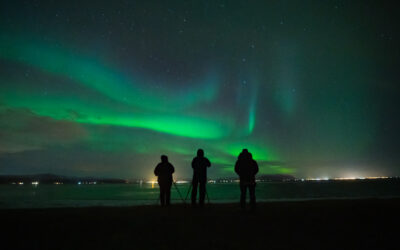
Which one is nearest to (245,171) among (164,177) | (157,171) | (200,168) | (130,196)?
(200,168)

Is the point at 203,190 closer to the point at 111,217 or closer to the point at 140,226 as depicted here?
the point at 111,217

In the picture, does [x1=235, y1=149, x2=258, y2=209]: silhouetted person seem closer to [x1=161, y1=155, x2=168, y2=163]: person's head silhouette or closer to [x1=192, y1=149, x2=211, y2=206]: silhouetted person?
[x1=192, y1=149, x2=211, y2=206]: silhouetted person

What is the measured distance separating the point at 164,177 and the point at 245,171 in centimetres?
399

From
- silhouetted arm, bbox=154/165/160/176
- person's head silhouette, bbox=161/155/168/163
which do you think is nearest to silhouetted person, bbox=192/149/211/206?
person's head silhouette, bbox=161/155/168/163

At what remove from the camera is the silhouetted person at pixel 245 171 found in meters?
11.8

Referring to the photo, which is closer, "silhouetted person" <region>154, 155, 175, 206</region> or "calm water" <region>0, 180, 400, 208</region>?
"silhouetted person" <region>154, 155, 175, 206</region>

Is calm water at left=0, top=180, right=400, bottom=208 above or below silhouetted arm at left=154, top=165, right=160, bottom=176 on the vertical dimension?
below

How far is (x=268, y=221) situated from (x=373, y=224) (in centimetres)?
274

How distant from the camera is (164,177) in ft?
45.4

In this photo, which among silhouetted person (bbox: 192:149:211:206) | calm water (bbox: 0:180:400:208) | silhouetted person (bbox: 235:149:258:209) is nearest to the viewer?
silhouetted person (bbox: 235:149:258:209)

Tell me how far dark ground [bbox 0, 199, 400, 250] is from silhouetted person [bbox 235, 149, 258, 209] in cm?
225

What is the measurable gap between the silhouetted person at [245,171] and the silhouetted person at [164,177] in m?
3.46

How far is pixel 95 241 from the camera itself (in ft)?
Answer: 20.2

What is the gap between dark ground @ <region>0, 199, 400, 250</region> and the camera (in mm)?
5871
